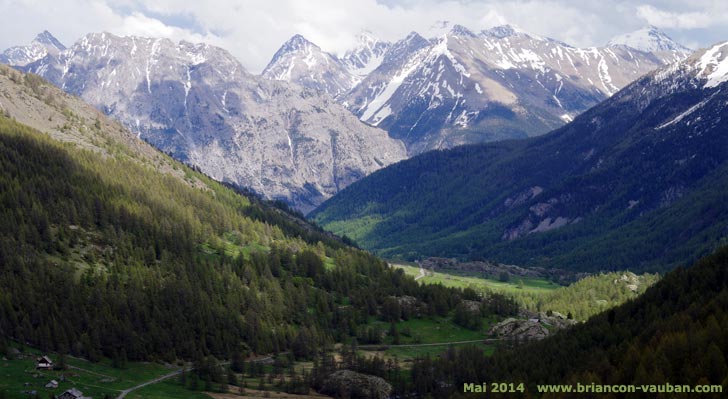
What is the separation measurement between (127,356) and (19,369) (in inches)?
1318

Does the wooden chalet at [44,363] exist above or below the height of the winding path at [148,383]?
above

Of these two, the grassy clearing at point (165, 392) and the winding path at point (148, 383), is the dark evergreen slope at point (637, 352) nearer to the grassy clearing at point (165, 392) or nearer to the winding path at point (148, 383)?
the grassy clearing at point (165, 392)

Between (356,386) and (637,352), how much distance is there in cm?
6741

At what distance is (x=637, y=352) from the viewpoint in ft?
→ 472

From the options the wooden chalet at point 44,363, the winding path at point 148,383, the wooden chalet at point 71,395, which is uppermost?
the wooden chalet at point 44,363

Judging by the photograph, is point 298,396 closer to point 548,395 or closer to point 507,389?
point 507,389

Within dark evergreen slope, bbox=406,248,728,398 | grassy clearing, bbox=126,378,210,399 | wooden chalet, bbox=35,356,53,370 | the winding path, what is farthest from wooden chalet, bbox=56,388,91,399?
dark evergreen slope, bbox=406,248,728,398

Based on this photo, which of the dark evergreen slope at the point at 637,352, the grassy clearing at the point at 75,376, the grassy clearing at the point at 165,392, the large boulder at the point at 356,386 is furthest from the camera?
the large boulder at the point at 356,386

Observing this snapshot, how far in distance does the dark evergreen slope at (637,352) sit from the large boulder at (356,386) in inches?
300

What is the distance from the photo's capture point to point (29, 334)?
177500mm

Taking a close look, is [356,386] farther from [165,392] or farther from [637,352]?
[637,352]

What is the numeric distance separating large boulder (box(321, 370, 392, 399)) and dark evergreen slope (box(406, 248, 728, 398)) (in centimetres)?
762

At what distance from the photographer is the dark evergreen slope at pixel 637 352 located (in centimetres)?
13000

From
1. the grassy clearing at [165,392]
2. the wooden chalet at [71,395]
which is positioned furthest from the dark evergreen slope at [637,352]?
the wooden chalet at [71,395]
